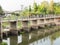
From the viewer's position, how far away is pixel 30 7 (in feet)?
243

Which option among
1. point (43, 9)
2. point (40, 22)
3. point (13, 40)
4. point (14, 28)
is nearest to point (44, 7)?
point (43, 9)

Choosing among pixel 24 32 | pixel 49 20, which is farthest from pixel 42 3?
pixel 24 32

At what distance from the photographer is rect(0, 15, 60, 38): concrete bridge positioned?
38588mm

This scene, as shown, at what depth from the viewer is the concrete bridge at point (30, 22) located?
3859 cm

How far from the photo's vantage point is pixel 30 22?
54188 millimetres

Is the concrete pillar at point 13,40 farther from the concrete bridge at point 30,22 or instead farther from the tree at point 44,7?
the tree at point 44,7

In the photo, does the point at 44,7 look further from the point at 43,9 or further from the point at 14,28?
the point at 14,28

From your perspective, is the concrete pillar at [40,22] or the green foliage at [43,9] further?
the green foliage at [43,9]

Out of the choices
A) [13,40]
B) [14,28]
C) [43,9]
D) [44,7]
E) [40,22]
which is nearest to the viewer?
[13,40]

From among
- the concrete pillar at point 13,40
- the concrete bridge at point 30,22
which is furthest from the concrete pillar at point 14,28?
the concrete pillar at point 13,40

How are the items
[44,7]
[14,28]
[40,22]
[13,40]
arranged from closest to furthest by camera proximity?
[13,40]
[14,28]
[40,22]
[44,7]

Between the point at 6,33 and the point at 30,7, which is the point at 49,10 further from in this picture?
the point at 6,33

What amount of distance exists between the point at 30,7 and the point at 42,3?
5.27 meters

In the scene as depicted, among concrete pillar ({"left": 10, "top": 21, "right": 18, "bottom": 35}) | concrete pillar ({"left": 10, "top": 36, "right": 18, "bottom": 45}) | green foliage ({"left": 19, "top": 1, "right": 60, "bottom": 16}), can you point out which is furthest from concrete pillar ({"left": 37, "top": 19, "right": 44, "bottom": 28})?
concrete pillar ({"left": 10, "top": 36, "right": 18, "bottom": 45})
